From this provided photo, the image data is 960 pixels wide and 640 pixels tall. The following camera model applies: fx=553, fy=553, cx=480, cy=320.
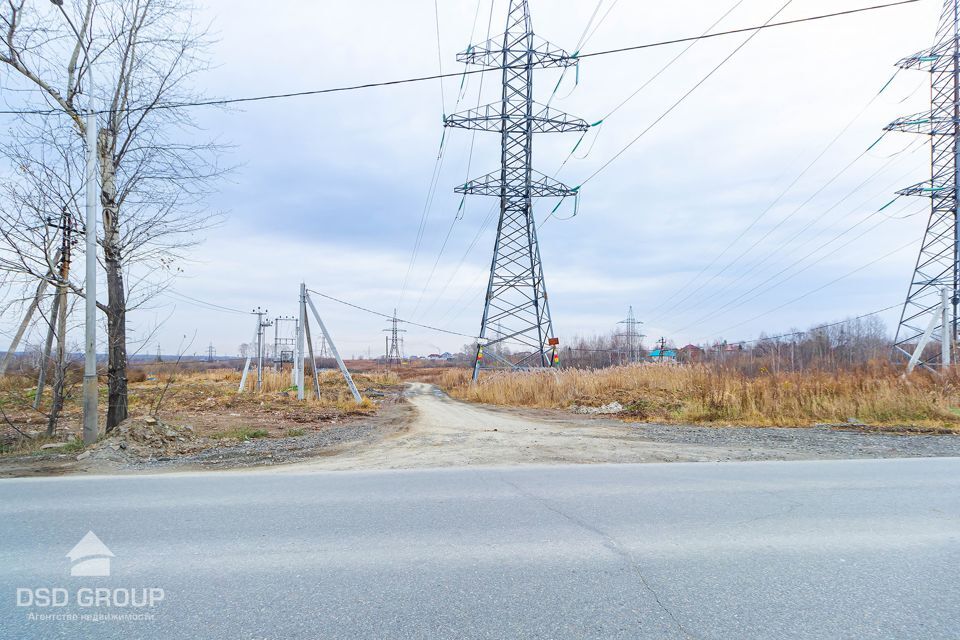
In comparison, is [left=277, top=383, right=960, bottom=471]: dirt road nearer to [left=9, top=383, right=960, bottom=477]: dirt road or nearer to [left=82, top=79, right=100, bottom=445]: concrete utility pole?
[left=9, top=383, right=960, bottom=477]: dirt road

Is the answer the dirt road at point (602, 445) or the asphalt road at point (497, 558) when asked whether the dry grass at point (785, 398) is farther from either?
the asphalt road at point (497, 558)

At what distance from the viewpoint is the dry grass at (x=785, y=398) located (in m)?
13.7

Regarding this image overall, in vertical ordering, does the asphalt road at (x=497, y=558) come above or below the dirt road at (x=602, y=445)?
above

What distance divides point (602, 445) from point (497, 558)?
21.5 ft

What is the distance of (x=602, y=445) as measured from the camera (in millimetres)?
10281

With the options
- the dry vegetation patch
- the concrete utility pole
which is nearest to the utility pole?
the dry vegetation patch

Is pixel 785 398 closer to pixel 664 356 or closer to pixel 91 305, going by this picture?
pixel 91 305

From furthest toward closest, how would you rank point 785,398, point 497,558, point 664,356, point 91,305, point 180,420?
1. point 664,356
2. point 785,398
3. point 180,420
4. point 91,305
5. point 497,558

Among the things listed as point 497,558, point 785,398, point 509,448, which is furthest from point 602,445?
point 785,398

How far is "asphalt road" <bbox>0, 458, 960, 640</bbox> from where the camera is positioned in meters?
3.18

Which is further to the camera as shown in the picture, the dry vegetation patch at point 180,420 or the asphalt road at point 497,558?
the dry vegetation patch at point 180,420

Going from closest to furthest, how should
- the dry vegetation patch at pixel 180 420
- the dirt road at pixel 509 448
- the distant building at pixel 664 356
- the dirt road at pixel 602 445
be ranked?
the dirt road at pixel 509 448 → the dirt road at pixel 602 445 → the dry vegetation patch at pixel 180 420 → the distant building at pixel 664 356

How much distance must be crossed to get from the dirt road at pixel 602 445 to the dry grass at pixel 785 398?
185cm

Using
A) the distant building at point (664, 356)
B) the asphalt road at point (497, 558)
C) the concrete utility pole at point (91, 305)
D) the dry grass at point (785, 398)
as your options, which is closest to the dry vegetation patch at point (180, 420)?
the concrete utility pole at point (91, 305)
